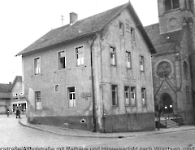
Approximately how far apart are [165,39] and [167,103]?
11.2 metres

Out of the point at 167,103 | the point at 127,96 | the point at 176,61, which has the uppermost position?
the point at 176,61

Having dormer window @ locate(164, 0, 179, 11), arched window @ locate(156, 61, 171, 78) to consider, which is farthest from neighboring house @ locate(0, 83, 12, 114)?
dormer window @ locate(164, 0, 179, 11)

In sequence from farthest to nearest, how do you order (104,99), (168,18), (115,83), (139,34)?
(168,18) → (139,34) → (115,83) → (104,99)

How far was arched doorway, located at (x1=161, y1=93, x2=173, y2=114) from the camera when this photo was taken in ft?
135

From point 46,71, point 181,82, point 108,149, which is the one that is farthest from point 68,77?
point 181,82

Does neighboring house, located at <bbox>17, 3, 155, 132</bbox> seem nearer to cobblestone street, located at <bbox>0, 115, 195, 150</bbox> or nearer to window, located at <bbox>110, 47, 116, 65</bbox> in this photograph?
window, located at <bbox>110, 47, 116, 65</bbox>

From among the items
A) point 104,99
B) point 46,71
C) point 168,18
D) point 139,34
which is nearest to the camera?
point 104,99

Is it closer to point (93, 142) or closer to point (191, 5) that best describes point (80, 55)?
point (93, 142)

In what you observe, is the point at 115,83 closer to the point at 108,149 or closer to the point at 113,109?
the point at 113,109

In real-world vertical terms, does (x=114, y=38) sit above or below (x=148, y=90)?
above

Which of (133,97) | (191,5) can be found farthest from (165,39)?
(133,97)

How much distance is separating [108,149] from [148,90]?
15671mm

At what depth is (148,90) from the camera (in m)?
27.0

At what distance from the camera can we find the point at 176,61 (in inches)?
1618
